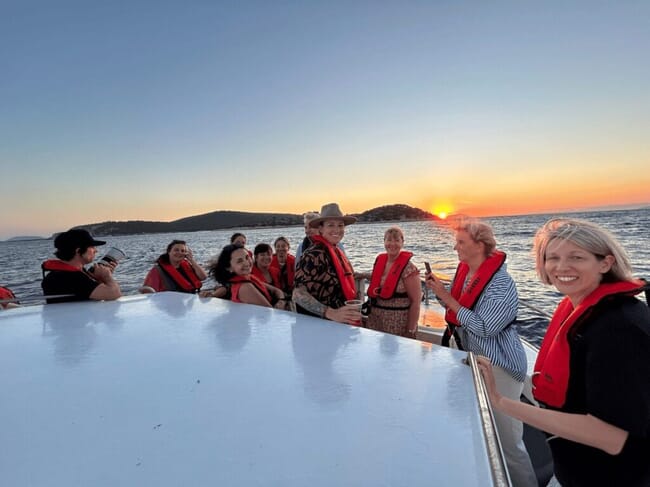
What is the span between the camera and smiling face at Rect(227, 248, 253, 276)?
2.82m

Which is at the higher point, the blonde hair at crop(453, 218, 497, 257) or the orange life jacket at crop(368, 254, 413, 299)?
the blonde hair at crop(453, 218, 497, 257)

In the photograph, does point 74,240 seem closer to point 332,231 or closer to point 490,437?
point 332,231

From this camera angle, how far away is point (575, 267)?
45.3 inches

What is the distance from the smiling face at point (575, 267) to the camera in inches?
44.3

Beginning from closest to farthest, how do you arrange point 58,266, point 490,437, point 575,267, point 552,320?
point 490,437 → point 575,267 → point 552,320 → point 58,266

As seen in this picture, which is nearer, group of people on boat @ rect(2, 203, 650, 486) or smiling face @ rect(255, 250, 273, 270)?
group of people on boat @ rect(2, 203, 650, 486)

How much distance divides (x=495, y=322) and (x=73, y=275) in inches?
123

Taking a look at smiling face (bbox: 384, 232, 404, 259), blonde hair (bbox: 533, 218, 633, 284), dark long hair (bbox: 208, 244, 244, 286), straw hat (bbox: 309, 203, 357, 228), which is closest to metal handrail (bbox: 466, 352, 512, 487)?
blonde hair (bbox: 533, 218, 633, 284)

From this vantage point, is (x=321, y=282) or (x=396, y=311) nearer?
(x=321, y=282)

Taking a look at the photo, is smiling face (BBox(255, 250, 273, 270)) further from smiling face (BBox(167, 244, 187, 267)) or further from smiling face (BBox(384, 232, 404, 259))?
smiling face (BBox(384, 232, 404, 259))

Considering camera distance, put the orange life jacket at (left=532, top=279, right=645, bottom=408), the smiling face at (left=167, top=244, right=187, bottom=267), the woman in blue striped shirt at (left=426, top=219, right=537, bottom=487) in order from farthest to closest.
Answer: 1. the smiling face at (left=167, top=244, right=187, bottom=267)
2. the woman in blue striped shirt at (left=426, top=219, right=537, bottom=487)
3. the orange life jacket at (left=532, top=279, right=645, bottom=408)

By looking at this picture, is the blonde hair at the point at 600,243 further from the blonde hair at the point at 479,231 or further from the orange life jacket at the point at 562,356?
the blonde hair at the point at 479,231

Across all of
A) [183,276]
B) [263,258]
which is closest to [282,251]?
[263,258]

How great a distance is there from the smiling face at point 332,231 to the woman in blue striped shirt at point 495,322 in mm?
701
